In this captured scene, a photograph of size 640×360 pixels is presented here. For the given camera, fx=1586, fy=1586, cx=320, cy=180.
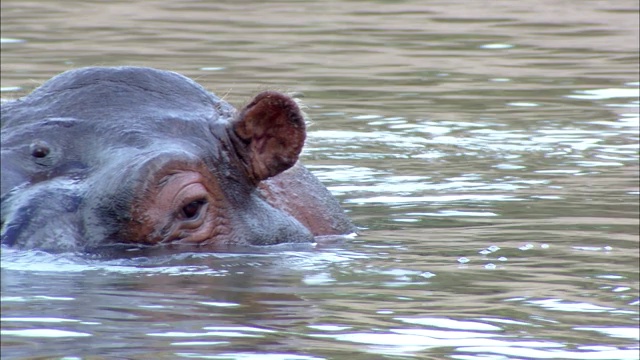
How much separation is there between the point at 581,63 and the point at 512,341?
11796 millimetres

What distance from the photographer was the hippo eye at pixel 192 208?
638 cm

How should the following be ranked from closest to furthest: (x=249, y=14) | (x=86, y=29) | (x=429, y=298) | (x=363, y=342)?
1. (x=363, y=342)
2. (x=429, y=298)
3. (x=86, y=29)
4. (x=249, y=14)

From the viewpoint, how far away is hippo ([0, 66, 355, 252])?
605 centimetres

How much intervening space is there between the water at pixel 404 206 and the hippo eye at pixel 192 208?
175 mm

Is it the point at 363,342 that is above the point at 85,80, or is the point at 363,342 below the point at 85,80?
below

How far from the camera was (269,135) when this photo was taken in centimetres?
676

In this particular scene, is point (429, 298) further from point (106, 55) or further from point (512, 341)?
point (106, 55)

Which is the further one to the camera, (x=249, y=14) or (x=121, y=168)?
(x=249, y=14)

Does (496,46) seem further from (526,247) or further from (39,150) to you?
(39,150)

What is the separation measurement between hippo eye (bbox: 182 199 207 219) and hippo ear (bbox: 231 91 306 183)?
404 millimetres

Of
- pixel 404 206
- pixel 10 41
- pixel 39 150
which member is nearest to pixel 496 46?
pixel 10 41

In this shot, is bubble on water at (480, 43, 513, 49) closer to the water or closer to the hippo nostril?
the water

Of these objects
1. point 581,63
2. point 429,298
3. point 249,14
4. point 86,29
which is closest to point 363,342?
point 429,298

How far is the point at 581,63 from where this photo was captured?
16.8 metres
